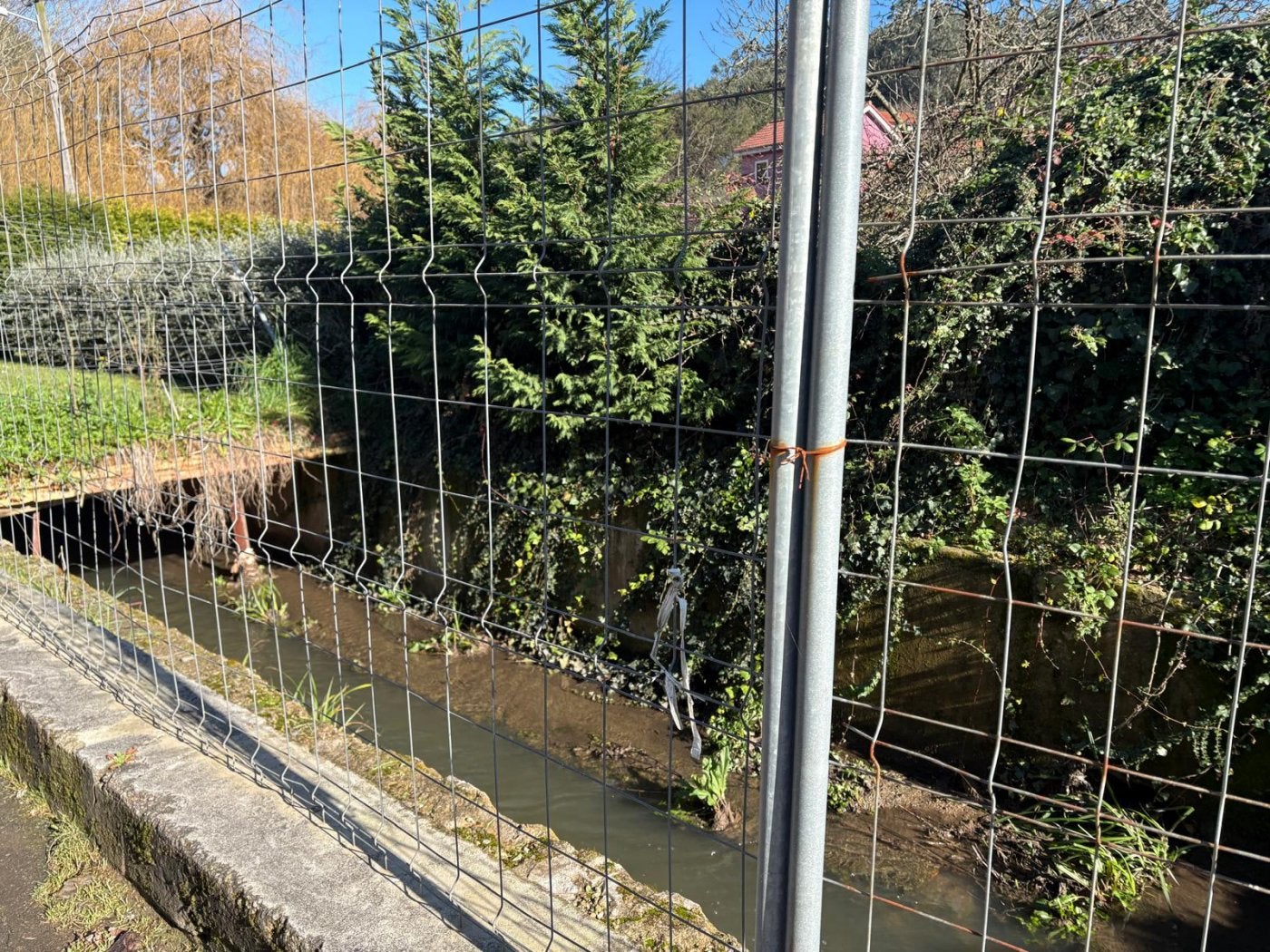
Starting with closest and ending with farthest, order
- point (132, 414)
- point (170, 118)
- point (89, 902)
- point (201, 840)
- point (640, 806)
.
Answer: point (201, 840), point (89, 902), point (170, 118), point (640, 806), point (132, 414)

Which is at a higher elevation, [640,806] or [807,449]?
[807,449]

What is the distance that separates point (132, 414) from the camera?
6.89m

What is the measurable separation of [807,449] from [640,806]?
4.29 meters

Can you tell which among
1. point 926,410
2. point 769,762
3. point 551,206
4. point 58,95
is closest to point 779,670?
point 769,762

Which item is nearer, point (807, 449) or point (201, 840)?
point (807, 449)

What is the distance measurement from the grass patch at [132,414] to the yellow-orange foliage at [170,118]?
1.20 metres

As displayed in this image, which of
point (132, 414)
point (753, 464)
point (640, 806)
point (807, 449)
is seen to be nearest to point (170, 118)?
point (753, 464)

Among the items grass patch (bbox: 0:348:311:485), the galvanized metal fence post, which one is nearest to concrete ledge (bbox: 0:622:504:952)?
the galvanized metal fence post

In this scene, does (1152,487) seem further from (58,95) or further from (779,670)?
(58,95)

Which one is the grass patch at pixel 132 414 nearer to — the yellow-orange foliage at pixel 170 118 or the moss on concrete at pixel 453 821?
Result: the yellow-orange foliage at pixel 170 118

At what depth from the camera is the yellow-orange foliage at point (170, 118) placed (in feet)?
7.97

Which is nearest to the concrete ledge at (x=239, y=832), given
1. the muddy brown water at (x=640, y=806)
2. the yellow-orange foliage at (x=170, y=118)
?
the muddy brown water at (x=640, y=806)

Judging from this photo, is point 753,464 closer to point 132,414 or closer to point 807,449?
point 807,449

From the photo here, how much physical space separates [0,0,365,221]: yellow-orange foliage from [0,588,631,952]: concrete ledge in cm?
147
